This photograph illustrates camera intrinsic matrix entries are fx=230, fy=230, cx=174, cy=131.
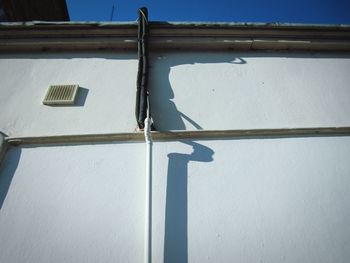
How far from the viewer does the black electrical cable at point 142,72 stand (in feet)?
7.80

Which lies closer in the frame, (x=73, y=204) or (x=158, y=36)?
(x=73, y=204)

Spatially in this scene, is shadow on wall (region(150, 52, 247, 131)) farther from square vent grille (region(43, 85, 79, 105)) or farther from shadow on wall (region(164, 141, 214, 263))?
square vent grille (region(43, 85, 79, 105))

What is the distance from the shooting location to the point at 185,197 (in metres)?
2.04

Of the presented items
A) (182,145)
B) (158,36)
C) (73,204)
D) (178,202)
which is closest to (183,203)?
(178,202)

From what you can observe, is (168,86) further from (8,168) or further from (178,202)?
(8,168)

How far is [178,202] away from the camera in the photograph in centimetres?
201

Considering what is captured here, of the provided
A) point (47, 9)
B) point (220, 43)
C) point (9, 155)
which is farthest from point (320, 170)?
point (47, 9)

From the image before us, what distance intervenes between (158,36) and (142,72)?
0.75 meters

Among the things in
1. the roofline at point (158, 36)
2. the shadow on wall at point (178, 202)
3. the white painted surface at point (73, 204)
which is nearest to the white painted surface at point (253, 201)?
the shadow on wall at point (178, 202)

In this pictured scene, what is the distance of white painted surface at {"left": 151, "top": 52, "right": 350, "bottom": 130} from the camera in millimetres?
2559

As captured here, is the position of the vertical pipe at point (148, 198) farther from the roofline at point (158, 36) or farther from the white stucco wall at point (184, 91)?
the roofline at point (158, 36)

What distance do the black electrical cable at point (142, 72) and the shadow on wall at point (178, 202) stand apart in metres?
0.52

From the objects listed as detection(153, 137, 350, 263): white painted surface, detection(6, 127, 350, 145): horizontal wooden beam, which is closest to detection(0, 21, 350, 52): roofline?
detection(6, 127, 350, 145): horizontal wooden beam

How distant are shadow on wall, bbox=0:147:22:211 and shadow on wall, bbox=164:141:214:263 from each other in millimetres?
1431
